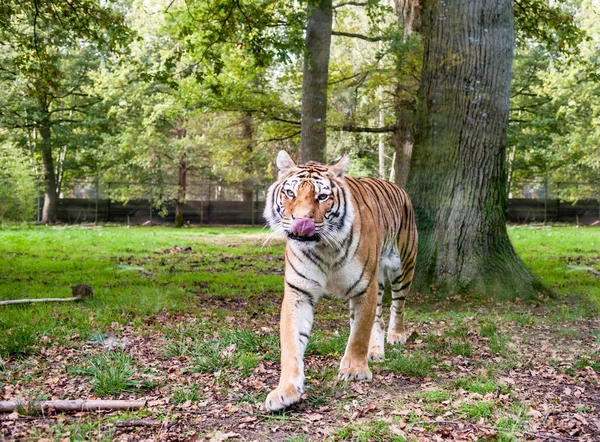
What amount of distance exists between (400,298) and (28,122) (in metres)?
26.2

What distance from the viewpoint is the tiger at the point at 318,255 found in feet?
14.0

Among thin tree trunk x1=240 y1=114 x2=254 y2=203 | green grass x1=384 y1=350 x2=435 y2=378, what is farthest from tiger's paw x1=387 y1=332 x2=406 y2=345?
thin tree trunk x1=240 y1=114 x2=254 y2=203

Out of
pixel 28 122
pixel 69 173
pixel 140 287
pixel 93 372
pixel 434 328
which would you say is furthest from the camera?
pixel 69 173

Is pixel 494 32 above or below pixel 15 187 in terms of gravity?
above

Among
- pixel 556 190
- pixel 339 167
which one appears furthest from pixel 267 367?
pixel 556 190

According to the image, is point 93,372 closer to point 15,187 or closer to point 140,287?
point 140,287

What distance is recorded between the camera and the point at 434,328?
6.84 m

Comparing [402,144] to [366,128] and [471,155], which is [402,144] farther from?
[471,155]

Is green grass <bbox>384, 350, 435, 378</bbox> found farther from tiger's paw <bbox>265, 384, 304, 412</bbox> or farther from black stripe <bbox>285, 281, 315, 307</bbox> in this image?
tiger's paw <bbox>265, 384, 304, 412</bbox>

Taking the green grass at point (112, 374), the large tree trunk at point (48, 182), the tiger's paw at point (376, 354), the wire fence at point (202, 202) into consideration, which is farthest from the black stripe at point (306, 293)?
the large tree trunk at point (48, 182)

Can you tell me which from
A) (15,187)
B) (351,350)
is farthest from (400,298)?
(15,187)

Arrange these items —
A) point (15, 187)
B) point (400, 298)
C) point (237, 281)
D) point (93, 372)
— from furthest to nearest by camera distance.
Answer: point (15, 187)
point (237, 281)
point (400, 298)
point (93, 372)

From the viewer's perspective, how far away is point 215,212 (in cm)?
3294

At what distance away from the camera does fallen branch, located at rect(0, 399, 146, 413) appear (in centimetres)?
408
